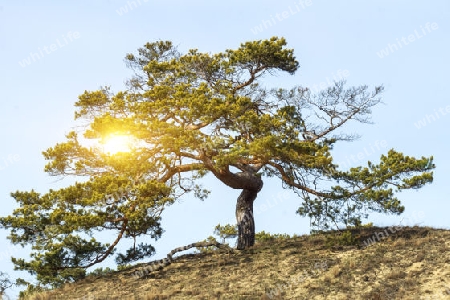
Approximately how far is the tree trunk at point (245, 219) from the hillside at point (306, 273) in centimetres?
51

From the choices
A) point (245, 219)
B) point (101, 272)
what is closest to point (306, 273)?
point (245, 219)

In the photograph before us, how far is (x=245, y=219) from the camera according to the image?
23828 millimetres

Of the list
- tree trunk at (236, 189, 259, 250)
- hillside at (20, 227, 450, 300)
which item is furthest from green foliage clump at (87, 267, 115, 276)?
tree trunk at (236, 189, 259, 250)

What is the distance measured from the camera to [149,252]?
74.6 ft

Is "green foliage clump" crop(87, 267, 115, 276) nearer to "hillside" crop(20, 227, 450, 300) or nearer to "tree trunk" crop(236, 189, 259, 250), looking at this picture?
"hillside" crop(20, 227, 450, 300)

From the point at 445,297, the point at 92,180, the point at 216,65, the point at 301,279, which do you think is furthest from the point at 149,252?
the point at 445,297

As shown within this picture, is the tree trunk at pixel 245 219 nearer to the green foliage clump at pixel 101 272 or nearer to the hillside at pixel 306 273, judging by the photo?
the hillside at pixel 306 273

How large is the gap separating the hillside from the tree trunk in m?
0.51

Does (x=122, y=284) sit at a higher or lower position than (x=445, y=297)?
higher

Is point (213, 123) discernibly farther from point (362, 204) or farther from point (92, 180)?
point (362, 204)

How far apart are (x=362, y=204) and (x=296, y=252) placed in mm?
3326

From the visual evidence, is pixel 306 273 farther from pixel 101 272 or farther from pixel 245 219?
pixel 101 272

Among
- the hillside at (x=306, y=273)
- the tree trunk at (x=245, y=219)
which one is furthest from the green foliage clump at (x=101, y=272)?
the tree trunk at (x=245, y=219)

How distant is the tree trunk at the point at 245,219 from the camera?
77.1 feet
